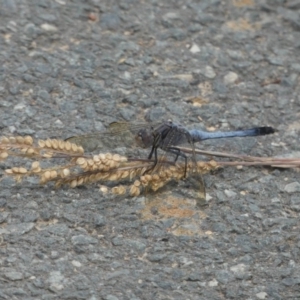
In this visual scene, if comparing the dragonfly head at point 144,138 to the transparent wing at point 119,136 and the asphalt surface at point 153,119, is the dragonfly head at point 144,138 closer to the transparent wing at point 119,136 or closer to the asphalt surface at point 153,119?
the transparent wing at point 119,136

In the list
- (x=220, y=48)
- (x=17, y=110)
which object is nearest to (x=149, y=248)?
(x=17, y=110)

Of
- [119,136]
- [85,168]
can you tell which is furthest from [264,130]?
[85,168]

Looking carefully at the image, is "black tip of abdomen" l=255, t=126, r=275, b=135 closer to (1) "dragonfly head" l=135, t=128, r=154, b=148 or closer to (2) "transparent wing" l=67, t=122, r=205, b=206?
(2) "transparent wing" l=67, t=122, r=205, b=206

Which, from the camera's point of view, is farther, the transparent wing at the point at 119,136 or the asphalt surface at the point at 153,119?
the transparent wing at the point at 119,136

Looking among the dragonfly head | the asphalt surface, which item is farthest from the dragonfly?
the asphalt surface

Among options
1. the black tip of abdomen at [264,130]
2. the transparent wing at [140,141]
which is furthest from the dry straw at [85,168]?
the black tip of abdomen at [264,130]

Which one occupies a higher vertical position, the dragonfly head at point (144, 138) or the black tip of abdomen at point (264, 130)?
the dragonfly head at point (144, 138)

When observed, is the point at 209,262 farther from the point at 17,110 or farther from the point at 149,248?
the point at 17,110
